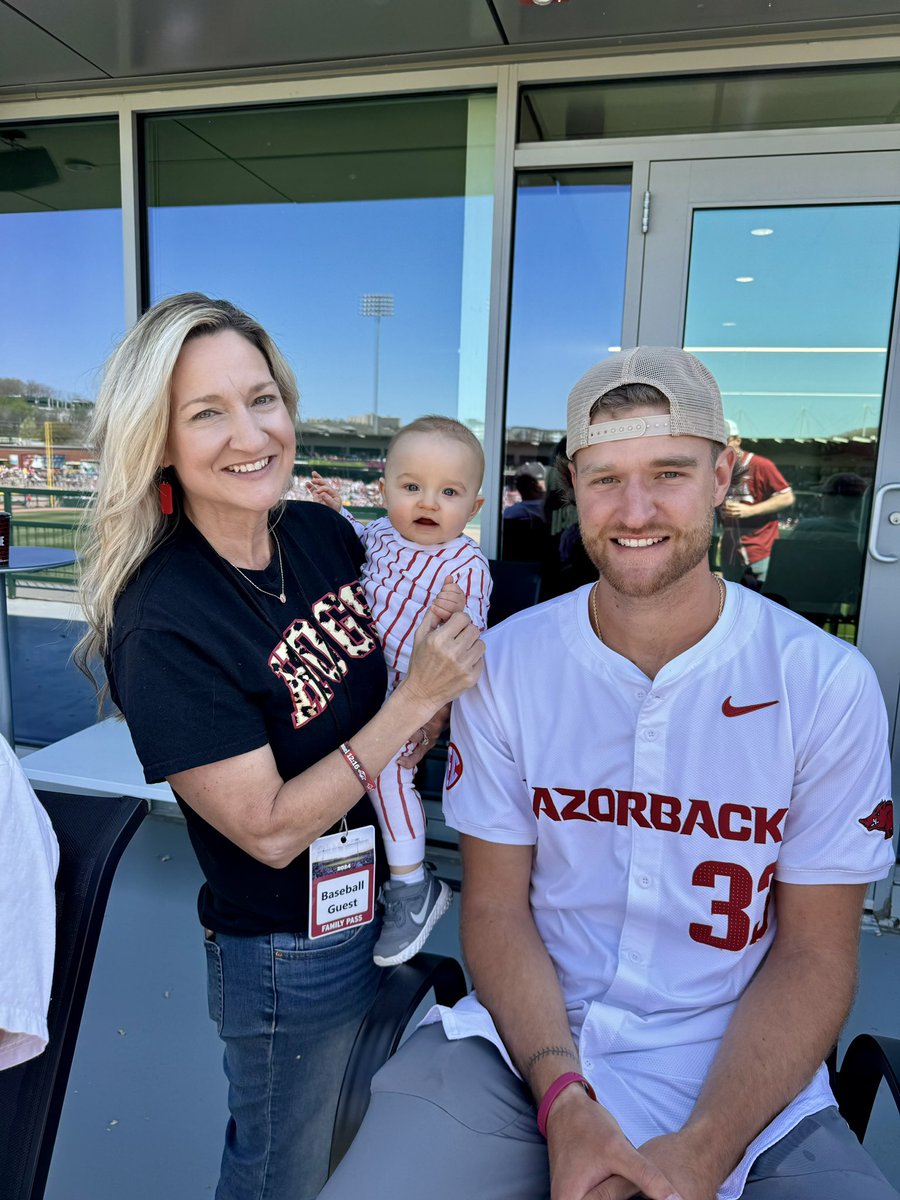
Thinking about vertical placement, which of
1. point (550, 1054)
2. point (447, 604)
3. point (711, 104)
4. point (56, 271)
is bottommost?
point (550, 1054)

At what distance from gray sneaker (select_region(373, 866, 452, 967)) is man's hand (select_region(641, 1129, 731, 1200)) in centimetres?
52

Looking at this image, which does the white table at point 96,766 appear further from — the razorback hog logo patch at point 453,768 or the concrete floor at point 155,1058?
the razorback hog logo patch at point 453,768

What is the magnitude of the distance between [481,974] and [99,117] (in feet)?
13.3

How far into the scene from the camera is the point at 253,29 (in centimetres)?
286

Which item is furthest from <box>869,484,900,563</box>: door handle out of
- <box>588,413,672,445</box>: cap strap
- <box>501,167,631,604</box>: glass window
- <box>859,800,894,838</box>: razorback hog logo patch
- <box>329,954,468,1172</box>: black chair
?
<box>329,954,468,1172</box>: black chair

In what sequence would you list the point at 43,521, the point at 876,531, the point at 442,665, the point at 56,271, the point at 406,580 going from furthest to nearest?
the point at 43,521, the point at 56,271, the point at 876,531, the point at 406,580, the point at 442,665

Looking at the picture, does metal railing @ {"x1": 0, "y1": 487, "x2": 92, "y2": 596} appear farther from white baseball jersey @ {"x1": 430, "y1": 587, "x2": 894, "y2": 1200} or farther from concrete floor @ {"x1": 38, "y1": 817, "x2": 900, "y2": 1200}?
white baseball jersey @ {"x1": 430, "y1": 587, "x2": 894, "y2": 1200}

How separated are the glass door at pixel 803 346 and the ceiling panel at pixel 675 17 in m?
0.41

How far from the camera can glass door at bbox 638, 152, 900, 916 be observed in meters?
2.84

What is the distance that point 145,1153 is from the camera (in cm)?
183

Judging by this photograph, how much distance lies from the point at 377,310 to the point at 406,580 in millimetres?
2634

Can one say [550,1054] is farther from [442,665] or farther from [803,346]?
[803,346]

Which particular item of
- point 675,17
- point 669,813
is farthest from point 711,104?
point 669,813

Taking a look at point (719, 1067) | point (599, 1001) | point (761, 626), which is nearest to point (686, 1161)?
point (719, 1067)
